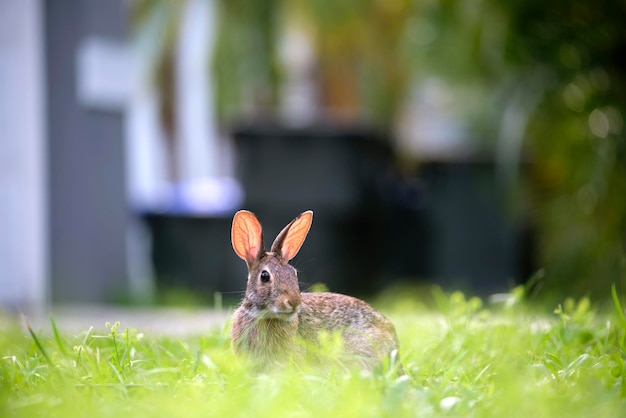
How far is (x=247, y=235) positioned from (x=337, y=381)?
0.69m

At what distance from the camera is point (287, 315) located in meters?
3.06

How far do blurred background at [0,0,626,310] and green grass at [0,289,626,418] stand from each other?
491 centimetres

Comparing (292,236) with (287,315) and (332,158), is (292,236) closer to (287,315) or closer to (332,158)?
(287,315)

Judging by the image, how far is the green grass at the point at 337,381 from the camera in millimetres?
2518

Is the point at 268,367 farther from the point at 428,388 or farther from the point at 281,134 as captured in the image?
the point at 281,134

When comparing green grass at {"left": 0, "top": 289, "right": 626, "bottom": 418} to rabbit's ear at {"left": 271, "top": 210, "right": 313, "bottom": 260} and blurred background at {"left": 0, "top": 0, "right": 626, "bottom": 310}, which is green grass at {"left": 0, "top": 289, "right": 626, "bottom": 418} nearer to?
rabbit's ear at {"left": 271, "top": 210, "right": 313, "bottom": 260}

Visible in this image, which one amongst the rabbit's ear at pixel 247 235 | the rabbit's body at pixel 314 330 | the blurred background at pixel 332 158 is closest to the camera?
the rabbit's body at pixel 314 330

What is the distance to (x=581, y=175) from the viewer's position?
30.8ft

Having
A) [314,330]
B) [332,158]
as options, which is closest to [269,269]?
[314,330]

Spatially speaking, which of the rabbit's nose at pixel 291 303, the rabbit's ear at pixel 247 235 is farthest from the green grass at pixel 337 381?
the rabbit's ear at pixel 247 235

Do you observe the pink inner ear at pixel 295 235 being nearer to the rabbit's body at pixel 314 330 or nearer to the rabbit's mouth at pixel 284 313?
the rabbit's body at pixel 314 330

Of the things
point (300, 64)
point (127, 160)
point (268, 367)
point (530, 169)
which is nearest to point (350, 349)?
point (268, 367)

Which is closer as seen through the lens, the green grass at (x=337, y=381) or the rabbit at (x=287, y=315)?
the green grass at (x=337, y=381)

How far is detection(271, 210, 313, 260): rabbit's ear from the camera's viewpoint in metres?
3.29
